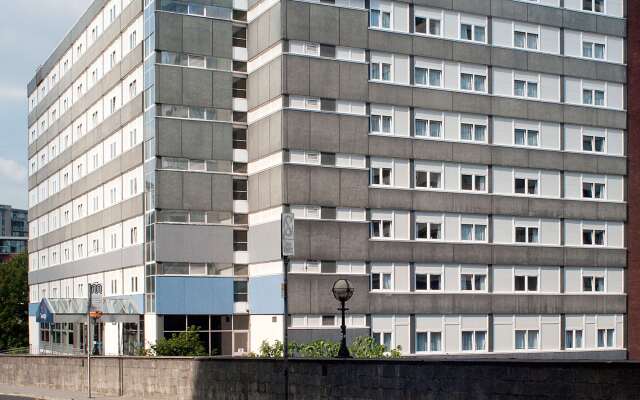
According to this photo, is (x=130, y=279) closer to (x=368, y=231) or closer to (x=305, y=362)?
(x=368, y=231)


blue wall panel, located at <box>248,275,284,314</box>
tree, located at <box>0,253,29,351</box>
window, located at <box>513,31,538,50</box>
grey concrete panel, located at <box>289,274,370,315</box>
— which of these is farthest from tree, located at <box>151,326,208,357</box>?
tree, located at <box>0,253,29,351</box>

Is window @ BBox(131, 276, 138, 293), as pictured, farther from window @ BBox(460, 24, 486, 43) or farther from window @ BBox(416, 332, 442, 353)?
window @ BBox(460, 24, 486, 43)

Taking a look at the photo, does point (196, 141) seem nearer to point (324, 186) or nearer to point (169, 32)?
point (169, 32)

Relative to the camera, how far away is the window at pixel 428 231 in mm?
58906

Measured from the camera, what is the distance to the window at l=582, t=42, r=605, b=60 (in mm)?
64938

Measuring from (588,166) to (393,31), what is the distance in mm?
15741

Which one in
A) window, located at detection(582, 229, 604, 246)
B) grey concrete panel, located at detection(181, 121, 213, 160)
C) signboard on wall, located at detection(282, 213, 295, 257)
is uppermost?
grey concrete panel, located at detection(181, 121, 213, 160)

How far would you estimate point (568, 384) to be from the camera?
64.7ft

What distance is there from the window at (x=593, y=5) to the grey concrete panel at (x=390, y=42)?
13268 mm

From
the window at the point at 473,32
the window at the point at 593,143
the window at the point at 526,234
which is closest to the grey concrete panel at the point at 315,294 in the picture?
the window at the point at 526,234

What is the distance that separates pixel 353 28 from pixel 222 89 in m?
8.07

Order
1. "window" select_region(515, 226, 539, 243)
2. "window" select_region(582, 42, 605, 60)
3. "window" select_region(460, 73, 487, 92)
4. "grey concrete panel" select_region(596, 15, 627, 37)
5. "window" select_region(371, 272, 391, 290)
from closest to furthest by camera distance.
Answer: "window" select_region(371, 272, 391, 290), "window" select_region(460, 73, 487, 92), "window" select_region(515, 226, 539, 243), "window" select_region(582, 42, 605, 60), "grey concrete panel" select_region(596, 15, 627, 37)

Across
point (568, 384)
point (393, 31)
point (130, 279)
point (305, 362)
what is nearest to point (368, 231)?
point (393, 31)

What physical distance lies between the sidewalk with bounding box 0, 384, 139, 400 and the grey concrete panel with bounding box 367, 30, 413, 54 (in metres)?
25.2
